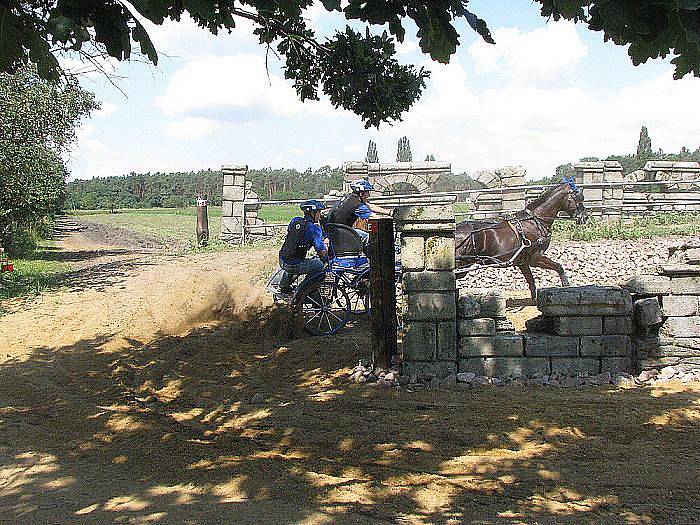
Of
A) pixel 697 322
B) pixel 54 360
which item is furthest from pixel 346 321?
pixel 697 322

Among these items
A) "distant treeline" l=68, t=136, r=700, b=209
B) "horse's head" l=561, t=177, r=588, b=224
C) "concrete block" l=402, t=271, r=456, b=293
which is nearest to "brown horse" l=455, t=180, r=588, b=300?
"horse's head" l=561, t=177, r=588, b=224

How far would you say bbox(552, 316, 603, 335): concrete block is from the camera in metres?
7.29

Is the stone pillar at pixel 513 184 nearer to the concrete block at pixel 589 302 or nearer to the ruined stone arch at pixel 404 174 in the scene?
the ruined stone arch at pixel 404 174

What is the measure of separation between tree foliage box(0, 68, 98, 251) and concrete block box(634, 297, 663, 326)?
11.0m

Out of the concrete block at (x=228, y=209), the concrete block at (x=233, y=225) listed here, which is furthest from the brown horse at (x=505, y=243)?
the concrete block at (x=228, y=209)

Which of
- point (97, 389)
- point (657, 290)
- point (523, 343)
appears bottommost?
point (97, 389)

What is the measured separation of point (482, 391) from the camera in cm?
715

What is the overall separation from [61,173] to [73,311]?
6899 mm

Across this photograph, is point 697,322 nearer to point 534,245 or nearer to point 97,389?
point 534,245

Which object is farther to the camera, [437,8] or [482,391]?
[482,391]

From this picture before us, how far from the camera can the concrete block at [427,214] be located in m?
7.19

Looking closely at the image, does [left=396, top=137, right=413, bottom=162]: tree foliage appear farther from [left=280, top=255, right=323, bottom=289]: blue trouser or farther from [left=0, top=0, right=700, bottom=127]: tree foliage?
[left=0, top=0, right=700, bottom=127]: tree foliage

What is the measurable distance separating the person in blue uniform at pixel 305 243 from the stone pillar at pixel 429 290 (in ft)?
9.05

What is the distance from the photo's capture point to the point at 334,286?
10.0 metres
